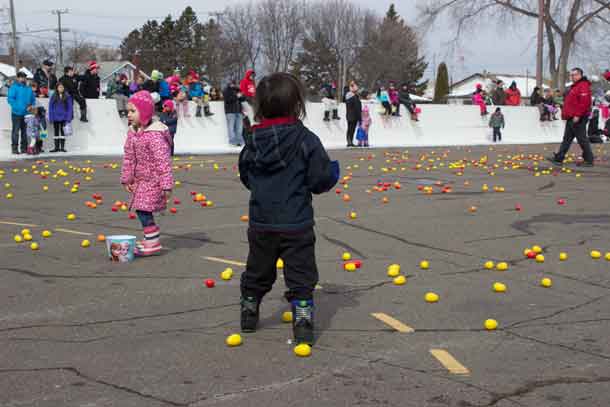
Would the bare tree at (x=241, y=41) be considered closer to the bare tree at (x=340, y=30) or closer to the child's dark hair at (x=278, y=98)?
the bare tree at (x=340, y=30)

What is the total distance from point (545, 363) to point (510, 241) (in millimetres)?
3847

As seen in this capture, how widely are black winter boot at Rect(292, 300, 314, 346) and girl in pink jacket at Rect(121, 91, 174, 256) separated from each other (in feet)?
9.22

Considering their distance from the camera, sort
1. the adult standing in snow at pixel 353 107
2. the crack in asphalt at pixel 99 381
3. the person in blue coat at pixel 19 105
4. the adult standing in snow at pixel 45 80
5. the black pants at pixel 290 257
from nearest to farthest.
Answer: the crack in asphalt at pixel 99 381, the black pants at pixel 290 257, the person in blue coat at pixel 19 105, the adult standing in snow at pixel 45 80, the adult standing in snow at pixel 353 107

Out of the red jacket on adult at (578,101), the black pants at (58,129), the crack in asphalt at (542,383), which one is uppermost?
the red jacket on adult at (578,101)

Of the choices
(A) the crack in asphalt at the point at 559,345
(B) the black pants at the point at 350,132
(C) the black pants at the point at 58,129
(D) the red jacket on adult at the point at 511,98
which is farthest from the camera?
(D) the red jacket on adult at the point at 511,98

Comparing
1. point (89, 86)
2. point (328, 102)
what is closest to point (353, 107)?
point (328, 102)

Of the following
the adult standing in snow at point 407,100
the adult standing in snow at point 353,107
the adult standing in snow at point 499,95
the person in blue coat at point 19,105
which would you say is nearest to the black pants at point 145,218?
the person in blue coat at point 19,105

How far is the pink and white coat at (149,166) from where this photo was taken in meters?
7.05

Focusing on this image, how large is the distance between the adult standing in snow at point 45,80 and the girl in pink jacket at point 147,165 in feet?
45.3

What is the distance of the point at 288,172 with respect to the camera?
4586mm

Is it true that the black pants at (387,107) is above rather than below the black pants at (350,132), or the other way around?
above

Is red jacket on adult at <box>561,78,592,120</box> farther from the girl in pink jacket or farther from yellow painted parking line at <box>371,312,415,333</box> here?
yellow painted parking line at <box>371,312,415,333</box>

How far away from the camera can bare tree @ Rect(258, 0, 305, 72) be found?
76.1 metres

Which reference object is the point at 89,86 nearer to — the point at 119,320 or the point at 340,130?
the point at 340,130
